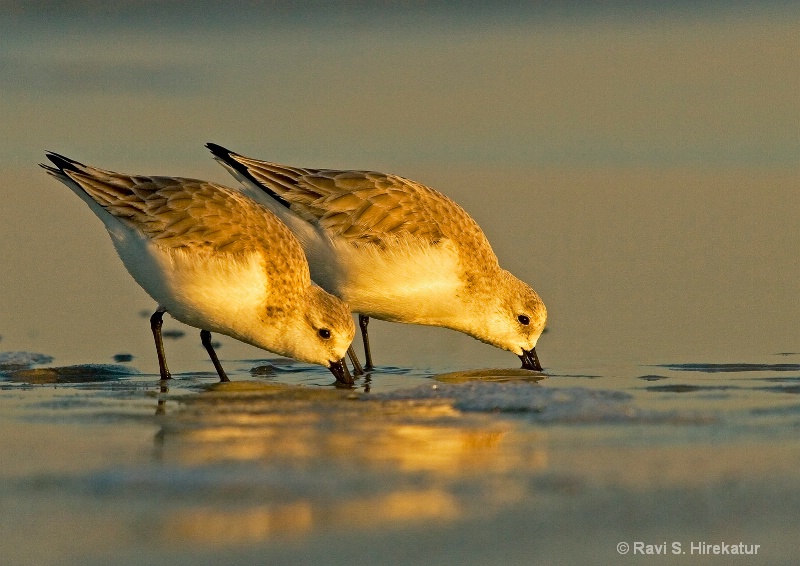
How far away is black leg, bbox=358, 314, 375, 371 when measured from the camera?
1066 centimetres

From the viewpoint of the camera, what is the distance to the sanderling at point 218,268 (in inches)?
384

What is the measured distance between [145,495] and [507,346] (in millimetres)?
5385

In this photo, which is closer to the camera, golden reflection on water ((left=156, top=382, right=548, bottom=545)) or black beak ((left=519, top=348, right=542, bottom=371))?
golden reflection on water ((left=156, top=382, right=548, bottom=545))

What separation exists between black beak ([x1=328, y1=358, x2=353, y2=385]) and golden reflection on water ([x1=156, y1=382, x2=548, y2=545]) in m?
0.63

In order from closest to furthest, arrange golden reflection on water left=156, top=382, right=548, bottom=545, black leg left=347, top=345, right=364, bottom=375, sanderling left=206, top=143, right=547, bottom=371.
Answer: golden reflection on water left=156, top=382, right=548, bottom=545 < black leg left=347, top=345, right=364, bottom=375 < sanderling left=206, top=143, right=547, bottom=371

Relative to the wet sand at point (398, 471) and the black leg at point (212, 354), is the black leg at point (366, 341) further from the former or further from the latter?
the wet sand at point (398, 471)

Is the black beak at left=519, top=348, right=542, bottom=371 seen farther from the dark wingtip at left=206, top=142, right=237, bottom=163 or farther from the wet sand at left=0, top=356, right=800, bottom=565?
the dark wingtip at left=206, top=142, right=237, bottom=163

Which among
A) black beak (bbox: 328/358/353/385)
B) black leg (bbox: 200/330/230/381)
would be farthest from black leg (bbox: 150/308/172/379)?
black beak (bbox: 328/358/353/385)

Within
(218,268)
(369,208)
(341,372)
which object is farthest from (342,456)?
(369,208)

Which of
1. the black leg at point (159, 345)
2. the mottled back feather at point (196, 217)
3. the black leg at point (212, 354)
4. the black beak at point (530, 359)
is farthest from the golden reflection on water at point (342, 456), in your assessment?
the black beak at point (530, 359)

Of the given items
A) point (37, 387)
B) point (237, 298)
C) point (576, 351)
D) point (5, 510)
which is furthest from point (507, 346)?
point (5, 510)

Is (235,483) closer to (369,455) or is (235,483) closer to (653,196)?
(369,455)

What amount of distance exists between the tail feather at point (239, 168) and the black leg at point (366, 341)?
1074 millimetres

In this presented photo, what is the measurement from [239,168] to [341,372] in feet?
7.20
